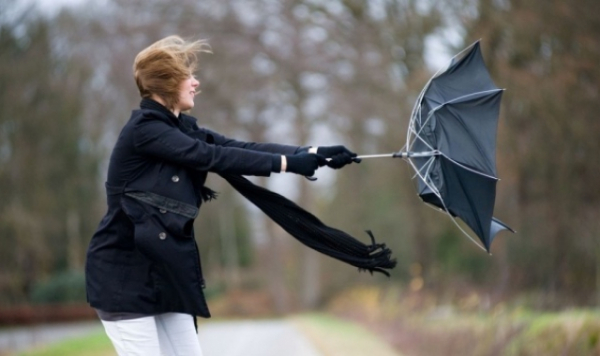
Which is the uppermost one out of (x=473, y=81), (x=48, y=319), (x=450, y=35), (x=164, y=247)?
(x=450, y=35)

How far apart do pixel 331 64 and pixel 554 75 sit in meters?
14.9

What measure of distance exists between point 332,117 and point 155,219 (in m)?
32.5

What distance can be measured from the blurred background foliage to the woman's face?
10968 mm

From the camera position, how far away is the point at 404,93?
25469 millimetres

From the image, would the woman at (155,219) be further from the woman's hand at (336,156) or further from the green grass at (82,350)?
the green grass at (82,350)

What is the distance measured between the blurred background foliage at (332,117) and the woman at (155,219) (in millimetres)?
10933

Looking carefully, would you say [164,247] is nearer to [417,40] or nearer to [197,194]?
[197,194]

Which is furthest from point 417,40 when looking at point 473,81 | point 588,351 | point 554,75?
point 473,81

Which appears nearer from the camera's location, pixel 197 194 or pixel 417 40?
pixel 197 194

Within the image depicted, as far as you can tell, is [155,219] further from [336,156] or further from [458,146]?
[458,146]

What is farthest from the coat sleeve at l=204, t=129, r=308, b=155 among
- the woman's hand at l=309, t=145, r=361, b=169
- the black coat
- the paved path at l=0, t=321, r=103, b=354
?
the paved path at l=0, t=321, r=103, b=354

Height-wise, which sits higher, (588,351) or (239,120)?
(239,120)

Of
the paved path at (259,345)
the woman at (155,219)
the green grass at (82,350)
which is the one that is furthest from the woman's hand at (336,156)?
the green grass at (82,350)

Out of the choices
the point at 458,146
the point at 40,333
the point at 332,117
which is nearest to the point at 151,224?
the point at 458,146
